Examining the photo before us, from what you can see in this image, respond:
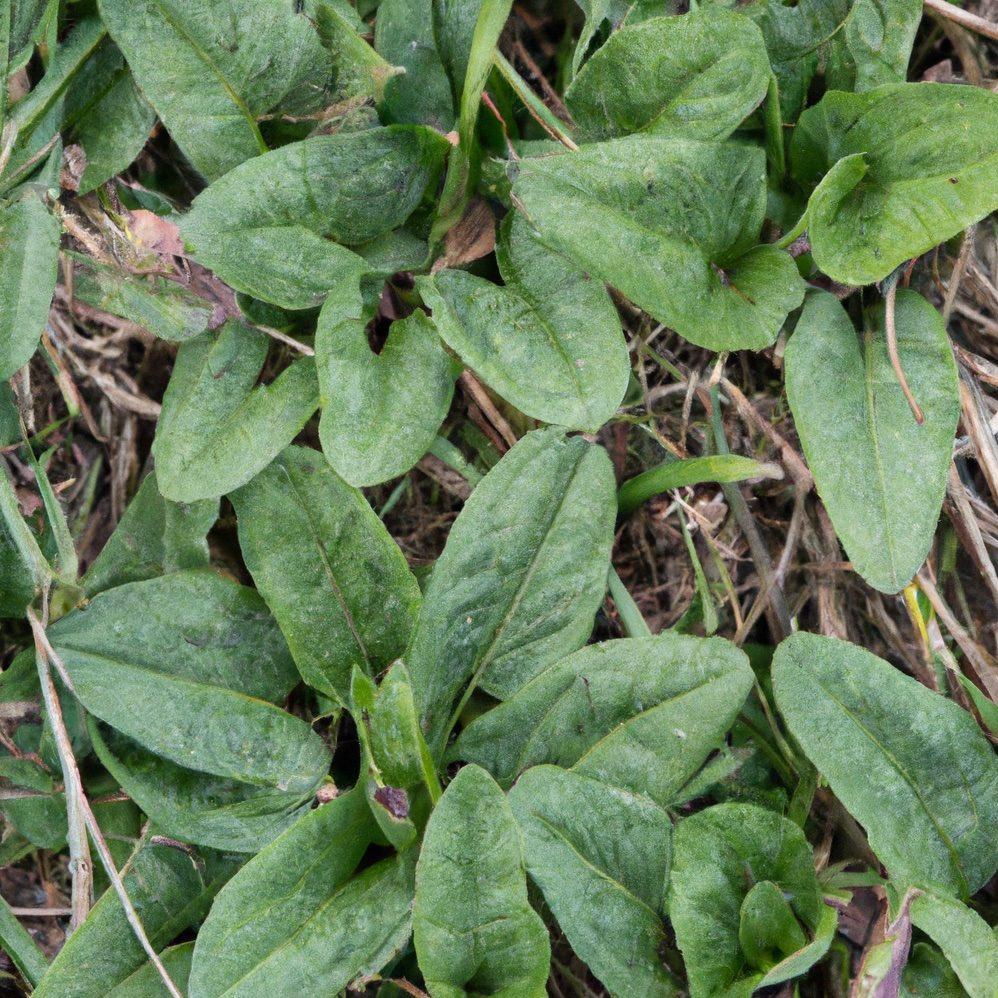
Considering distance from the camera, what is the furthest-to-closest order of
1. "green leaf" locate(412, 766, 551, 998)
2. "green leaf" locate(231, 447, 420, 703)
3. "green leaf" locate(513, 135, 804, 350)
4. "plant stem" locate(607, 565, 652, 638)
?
"plant stem" locate(607, 565, 652, 638), "green leaf" locate(231, 447, 420, 703), "green leaf" locate(513, 135, 804, 350), "green leaf" locate(412, 766, 551, 998)

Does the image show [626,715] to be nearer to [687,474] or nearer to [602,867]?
[602,867]

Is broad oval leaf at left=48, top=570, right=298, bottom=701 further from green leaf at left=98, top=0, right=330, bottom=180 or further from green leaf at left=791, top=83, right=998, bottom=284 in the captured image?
green leaf at left=791, top=83, right=998, bottom=284

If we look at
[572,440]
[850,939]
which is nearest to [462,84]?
[572,440]

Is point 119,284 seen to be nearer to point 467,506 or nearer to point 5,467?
point 5,467

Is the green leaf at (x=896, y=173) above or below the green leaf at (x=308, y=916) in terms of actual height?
above

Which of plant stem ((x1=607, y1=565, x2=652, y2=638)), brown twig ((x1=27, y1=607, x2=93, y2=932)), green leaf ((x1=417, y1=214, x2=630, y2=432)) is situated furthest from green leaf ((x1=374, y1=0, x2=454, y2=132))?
brown twig ((x1=27, y1=607, x2=93, y2=932))

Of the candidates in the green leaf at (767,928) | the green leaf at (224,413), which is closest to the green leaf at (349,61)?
the green leaf at (224,413)

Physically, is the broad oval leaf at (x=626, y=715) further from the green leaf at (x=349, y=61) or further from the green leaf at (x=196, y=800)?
the green leaf at (x=349, y=61)
